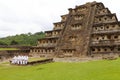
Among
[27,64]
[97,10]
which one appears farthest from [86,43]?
[27,64]

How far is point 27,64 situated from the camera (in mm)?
29781

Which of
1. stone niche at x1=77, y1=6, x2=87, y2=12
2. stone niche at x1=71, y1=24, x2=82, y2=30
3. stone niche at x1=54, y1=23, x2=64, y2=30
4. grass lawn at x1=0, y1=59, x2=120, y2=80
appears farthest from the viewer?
stone niche at x1=54, y1=23, x2=64, y2=30

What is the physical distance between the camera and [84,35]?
41.6 m

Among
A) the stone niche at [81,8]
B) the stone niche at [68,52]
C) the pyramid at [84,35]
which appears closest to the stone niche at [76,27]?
the pyramid at [84,35]

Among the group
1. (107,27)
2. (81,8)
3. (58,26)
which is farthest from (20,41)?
(107,27)

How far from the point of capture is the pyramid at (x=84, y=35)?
125 feet

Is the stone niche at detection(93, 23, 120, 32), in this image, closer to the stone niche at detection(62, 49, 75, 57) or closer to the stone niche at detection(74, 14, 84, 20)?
the stone niche at detection(74, 14, 84, 20)

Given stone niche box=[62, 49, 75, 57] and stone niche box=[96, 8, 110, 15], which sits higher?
stone niche box=[96, 8, 110, 15]

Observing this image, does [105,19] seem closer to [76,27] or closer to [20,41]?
[76,27]

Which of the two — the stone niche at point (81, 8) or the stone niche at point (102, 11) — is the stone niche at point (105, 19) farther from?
the stone niche at point (81, 8)

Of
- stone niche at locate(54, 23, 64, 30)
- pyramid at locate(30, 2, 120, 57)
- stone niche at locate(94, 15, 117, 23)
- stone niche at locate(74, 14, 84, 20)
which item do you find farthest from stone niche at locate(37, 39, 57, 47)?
stone niche at locate(94, 15, 117, 23)

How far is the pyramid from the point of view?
125 feet

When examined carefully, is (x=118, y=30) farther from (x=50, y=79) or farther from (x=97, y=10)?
(x=50, y=79)

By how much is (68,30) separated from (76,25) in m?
2.33
